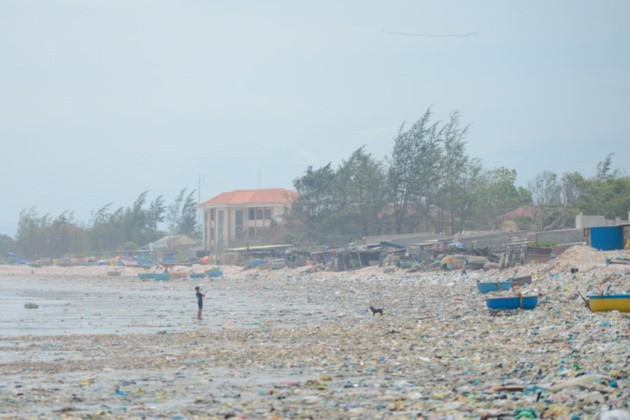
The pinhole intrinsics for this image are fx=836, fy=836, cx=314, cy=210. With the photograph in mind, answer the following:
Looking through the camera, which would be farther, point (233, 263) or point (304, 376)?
point (233, 263)

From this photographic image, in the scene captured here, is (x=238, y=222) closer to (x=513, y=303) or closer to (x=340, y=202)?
(x=340, y=202)

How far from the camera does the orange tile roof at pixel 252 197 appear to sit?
3230 inches

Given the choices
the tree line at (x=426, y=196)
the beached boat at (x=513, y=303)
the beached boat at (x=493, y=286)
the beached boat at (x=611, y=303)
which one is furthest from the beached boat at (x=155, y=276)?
the beached boat at (x=611, y=303)

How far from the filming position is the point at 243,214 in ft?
272

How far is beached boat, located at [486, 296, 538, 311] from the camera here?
2103cm

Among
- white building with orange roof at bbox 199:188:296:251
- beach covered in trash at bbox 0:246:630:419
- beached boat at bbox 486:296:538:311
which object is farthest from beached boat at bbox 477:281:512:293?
white building with orange roof at bbox 199:188:296:251

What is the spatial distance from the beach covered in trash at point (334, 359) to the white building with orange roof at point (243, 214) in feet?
164

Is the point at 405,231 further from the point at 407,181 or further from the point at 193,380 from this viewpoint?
the point at 193,380

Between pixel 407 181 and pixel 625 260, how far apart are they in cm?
3872

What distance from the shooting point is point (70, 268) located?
266 feet

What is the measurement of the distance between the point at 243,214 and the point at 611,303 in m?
66.7

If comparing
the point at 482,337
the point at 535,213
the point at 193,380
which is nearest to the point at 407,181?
the point at 535,213

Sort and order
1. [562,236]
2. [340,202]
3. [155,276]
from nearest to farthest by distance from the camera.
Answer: [562,236] < [155,276] < [340,202]

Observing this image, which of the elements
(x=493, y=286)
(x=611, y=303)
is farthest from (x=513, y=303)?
(x=493, y=286)
